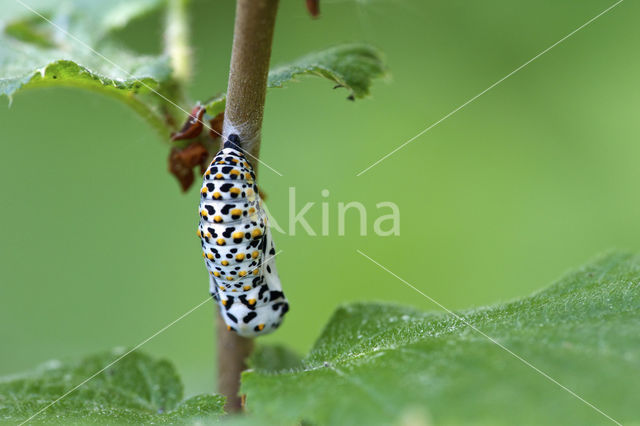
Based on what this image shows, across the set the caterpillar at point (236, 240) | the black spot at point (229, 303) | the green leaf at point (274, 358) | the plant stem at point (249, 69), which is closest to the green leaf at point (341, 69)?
the plant stem at point (249, 69)

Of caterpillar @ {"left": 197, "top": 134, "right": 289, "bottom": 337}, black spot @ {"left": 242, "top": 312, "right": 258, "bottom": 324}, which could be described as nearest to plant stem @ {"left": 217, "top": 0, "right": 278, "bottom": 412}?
caterpillar @ {"left": 197, "top": 134, "right": 289, "bottom": 337}

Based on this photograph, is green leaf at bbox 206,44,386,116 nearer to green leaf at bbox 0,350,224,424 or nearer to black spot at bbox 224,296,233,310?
Answer: black spot at bbox 224,296,233,310

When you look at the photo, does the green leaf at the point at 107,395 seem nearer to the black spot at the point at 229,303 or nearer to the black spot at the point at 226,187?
the black spot at the point at 229,303

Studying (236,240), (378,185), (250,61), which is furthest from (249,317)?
(378,185)

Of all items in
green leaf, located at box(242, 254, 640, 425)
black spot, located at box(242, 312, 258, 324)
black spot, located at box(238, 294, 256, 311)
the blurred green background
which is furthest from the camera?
the blurred green background

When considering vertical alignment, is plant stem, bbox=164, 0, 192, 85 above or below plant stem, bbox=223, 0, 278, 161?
above

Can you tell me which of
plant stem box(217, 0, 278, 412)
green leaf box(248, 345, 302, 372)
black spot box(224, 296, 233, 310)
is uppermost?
plant stem box(217, 0, 278, 412)
